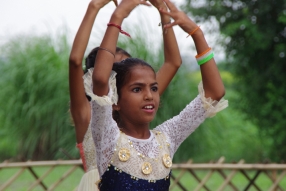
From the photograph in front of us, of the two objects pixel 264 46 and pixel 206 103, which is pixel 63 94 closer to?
pixel 264 46

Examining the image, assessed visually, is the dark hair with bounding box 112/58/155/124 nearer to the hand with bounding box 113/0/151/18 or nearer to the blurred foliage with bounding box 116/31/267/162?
the hand with bounding box 113/0/151/18

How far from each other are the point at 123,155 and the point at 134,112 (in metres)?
0.15

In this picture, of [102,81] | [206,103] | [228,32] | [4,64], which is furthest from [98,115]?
[4,64]

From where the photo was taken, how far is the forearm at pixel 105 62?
2.04 m

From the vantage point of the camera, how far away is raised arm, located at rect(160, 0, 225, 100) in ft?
7.34

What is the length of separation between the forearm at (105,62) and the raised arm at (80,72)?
85 millimetres

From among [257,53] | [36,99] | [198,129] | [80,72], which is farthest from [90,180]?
[36,99]

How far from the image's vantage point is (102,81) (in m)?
2.04

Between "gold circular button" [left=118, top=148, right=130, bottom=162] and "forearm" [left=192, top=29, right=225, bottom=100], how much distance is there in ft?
1.23

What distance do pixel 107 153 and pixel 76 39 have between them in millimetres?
389

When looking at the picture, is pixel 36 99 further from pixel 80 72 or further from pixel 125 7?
pixel 125 7

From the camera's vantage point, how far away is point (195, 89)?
9070mm

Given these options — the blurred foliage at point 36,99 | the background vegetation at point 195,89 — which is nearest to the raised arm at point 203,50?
the background vegetation at point 195,89

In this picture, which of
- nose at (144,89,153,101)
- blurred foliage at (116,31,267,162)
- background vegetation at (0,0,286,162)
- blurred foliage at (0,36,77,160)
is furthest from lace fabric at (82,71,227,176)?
blurred foliage at (0,36,77,160)
